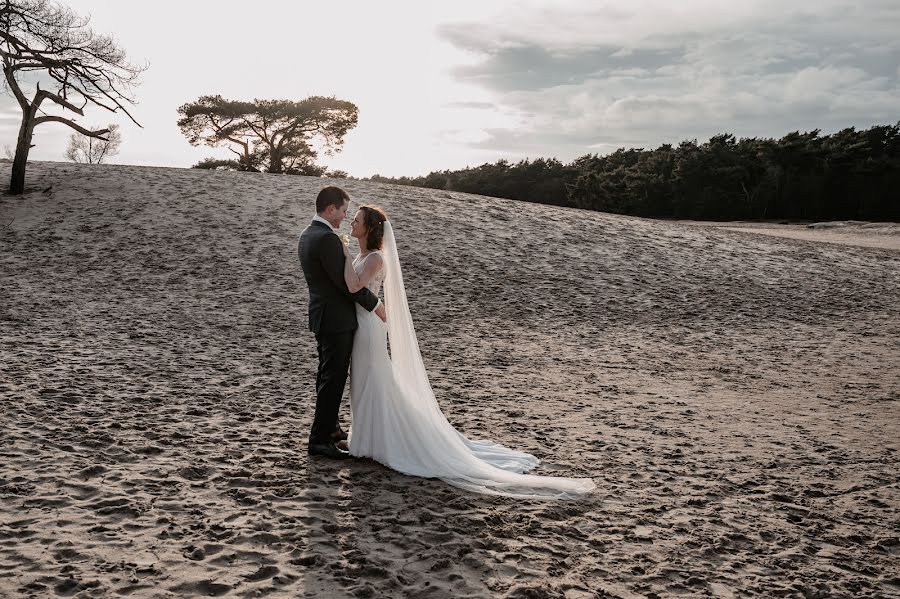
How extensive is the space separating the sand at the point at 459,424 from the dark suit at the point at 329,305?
736 millimetres

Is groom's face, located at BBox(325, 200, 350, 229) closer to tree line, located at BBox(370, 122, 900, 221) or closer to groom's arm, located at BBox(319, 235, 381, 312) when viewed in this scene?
groom's arm, located at BBox(319, 235, 381, 312)

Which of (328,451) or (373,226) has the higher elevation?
(373,226)

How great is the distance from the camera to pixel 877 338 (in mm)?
12812

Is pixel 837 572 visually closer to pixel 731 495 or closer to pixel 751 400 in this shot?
pixel 731 495

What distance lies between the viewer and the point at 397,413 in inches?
235

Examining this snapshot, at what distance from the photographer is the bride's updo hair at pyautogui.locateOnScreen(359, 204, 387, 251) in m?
5.75

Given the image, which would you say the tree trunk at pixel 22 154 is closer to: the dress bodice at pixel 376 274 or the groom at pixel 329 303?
the groom at pixel 329 303

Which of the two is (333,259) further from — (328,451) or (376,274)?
(328,451)

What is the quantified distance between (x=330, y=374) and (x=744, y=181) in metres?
45.3

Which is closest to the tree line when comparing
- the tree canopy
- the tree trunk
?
the tree canopy

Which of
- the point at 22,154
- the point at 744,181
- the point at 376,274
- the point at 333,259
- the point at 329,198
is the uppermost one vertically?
the point at 744,181

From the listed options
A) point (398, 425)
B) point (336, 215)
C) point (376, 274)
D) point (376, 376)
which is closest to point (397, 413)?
point (398, 425)

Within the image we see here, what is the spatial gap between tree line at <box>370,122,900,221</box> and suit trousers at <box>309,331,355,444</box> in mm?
40559

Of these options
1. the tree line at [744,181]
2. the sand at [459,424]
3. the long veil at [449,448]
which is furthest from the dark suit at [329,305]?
the tree line at [744,181]
